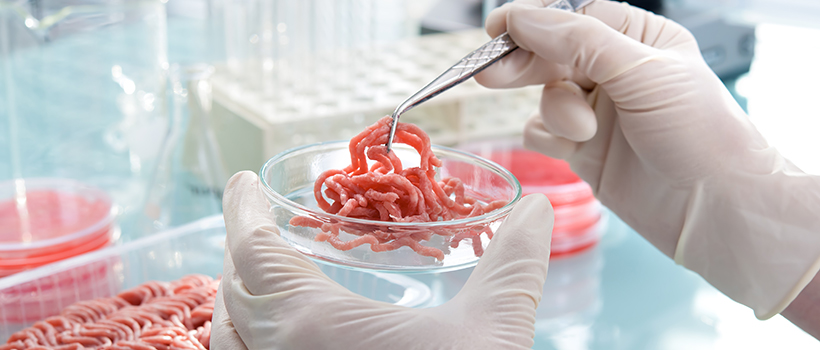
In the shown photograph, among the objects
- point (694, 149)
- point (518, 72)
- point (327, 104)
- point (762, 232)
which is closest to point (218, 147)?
point (327, 104)

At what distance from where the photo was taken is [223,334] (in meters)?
0.69

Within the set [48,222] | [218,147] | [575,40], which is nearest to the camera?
[575,40]

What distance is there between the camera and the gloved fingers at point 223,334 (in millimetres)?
→ 680

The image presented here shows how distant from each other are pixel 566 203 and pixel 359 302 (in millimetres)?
764

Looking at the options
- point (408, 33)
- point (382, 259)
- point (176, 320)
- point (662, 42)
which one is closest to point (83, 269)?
point (176, 320)

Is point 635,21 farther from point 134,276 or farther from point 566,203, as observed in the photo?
point 134,276

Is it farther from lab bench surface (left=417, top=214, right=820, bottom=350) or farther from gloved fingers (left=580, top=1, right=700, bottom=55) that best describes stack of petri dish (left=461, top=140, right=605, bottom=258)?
gloved fingers (left=580, top=1, right=700, bottom=55)

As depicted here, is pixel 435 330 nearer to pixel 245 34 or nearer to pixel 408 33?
pixel 245 34

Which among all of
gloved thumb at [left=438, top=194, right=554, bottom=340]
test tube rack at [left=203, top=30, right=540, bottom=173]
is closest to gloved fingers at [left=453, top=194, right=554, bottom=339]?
gloved thumb at [left=438, top=194, right=554, bottom=340]

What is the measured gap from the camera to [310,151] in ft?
2.50

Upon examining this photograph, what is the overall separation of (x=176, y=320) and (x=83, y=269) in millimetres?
258

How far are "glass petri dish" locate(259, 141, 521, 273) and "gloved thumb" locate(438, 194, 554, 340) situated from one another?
0.06 ft

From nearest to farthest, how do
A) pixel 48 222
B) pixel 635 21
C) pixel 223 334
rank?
pixel 223 334 → pixel 635 21 → pixel 48 222

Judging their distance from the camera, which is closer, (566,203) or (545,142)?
(545,142)
